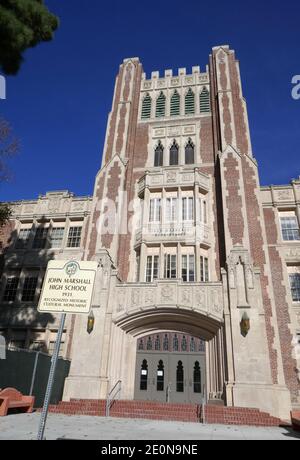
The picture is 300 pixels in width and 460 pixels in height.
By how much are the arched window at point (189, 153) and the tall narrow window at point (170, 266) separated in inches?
307

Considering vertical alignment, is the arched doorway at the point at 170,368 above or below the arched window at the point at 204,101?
below

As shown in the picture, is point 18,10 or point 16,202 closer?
point 18,10

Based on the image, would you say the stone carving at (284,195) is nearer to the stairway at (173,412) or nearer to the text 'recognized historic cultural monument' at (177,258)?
the text 'recognized historic cultural monument' at (177,258)

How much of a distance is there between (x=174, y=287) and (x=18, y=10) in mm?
13129

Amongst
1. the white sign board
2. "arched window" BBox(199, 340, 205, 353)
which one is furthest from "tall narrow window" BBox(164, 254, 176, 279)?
the white sign board

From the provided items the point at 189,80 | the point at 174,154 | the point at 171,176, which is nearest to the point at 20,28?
the point at 171,176

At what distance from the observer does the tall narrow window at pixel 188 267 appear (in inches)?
705

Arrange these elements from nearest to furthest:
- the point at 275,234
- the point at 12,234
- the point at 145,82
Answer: the point at 275,234 → the point at 12,234 → the point at 145,82

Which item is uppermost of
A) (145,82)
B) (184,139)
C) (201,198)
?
(145,82)

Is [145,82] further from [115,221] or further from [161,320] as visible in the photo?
[161,320]

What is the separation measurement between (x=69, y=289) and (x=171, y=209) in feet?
51.3

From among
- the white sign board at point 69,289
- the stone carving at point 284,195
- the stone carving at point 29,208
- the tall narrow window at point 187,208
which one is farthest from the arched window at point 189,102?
the white sign board at point 69,289
